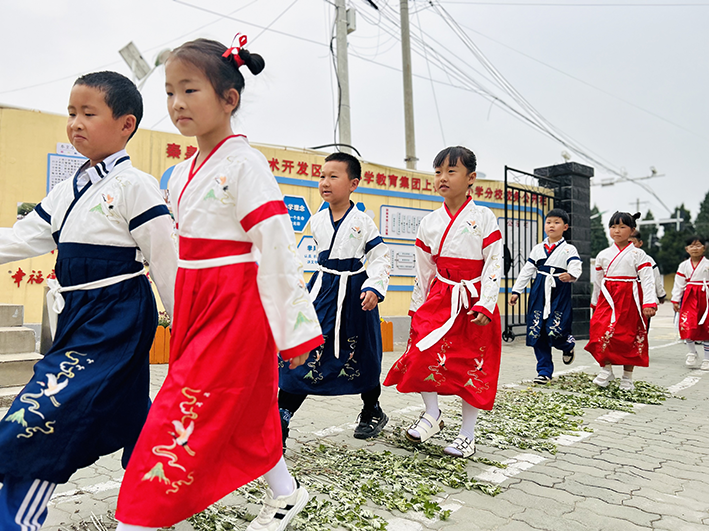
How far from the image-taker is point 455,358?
3.53 metres

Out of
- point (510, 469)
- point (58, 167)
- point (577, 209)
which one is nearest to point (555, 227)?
point (510, 469)

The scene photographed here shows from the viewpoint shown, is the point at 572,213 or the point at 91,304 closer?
the point at 91,304

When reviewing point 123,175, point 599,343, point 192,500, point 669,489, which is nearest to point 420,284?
point 669,489

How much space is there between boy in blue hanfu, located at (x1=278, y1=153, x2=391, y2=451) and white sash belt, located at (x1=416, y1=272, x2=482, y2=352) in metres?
0.35

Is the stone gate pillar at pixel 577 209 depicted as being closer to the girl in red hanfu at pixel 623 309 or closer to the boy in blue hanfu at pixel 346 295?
the girl in red hanfu at pixel 623 309

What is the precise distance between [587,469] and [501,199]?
8.41 metres

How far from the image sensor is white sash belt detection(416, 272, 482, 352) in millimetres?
3506

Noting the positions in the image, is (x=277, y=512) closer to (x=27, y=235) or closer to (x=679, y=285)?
(x=27, y=235)

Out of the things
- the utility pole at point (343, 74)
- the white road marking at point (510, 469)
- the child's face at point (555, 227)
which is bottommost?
the white road marking at point (510, 469)

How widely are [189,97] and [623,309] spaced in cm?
539

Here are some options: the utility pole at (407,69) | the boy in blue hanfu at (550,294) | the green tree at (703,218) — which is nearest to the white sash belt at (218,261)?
the boy in blue hanfu at (550,294)

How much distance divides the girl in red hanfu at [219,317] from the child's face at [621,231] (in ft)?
16.5

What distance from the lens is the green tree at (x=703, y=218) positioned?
1982 inches

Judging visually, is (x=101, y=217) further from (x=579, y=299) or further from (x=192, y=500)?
(x=579, y=299)
